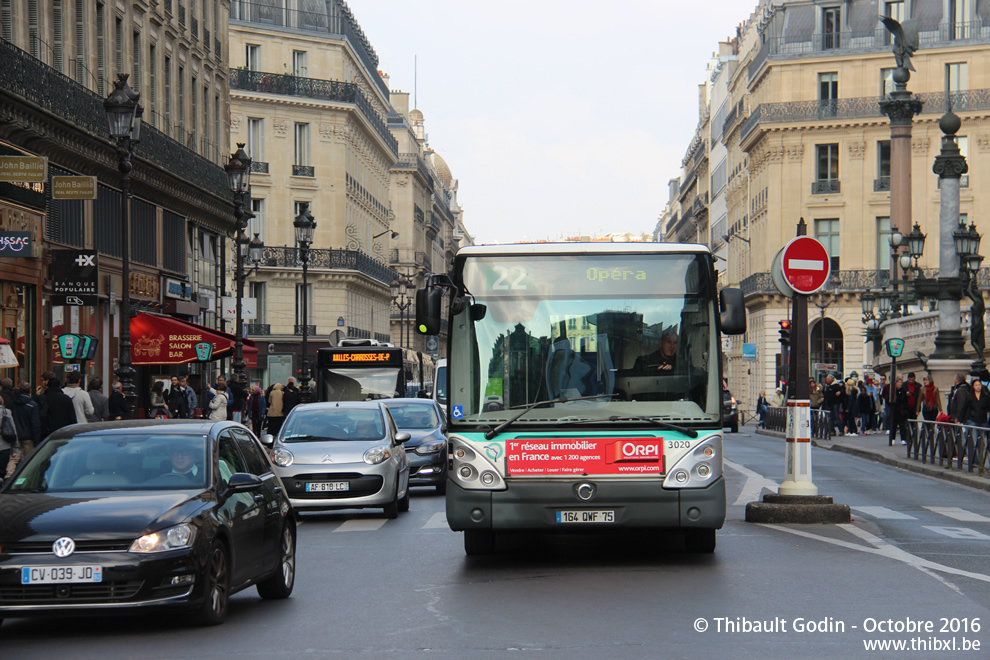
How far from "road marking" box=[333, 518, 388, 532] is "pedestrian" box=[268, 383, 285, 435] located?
62.1 ft

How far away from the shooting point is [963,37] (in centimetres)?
7862

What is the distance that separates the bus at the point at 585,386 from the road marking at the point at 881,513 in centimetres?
568

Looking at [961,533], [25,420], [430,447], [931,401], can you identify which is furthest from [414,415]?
[931,401]

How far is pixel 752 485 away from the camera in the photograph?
81.0ft

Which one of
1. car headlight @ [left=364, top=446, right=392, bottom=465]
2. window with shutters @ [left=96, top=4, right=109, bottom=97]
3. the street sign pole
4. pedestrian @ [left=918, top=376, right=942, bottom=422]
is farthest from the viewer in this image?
pedestrian @ [left=918, top=376, right=942, bottom=422]

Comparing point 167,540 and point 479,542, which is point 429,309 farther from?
point 167,540

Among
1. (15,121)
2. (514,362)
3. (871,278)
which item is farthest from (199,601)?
(871,278)

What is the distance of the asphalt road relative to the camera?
9.41 m

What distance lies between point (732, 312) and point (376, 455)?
726 cm

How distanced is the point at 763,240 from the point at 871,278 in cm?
726

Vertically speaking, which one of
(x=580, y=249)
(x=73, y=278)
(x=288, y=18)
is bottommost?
(x=580, y=249)

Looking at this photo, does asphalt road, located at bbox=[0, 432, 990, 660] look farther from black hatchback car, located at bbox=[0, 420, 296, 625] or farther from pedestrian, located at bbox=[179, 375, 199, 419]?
pedestrian, located at bbox=[179, 375, 199, 419]

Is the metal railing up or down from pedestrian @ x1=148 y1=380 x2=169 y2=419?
down

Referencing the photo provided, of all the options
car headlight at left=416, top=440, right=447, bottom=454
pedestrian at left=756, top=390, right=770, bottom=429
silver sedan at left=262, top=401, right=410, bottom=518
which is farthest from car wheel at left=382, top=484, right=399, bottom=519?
pedestrian at left=756, top=390, right=770, bottom=429
